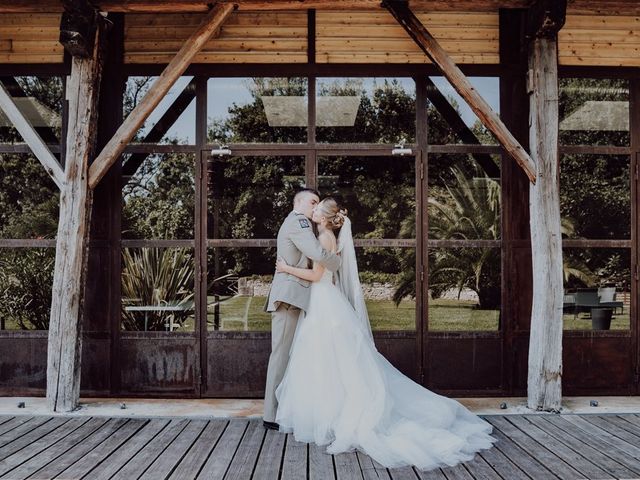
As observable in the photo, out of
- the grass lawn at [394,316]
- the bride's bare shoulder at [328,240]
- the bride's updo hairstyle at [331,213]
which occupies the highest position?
the bride's updo hairstyle at [331,213]

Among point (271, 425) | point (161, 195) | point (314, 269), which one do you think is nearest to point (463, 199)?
point (314, 269)

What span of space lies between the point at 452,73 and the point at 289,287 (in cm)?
208

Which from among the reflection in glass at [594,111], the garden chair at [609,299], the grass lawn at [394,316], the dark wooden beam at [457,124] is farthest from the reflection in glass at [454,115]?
the garden chair at [609,299]

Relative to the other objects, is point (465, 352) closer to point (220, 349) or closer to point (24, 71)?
point (220, 349)

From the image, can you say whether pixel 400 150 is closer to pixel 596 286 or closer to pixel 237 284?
pixel 237 284

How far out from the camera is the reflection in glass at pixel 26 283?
5.21m

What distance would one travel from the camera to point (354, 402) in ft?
12.6

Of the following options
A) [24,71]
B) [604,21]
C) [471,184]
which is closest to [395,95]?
[471,184]

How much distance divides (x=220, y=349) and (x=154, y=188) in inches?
60.7

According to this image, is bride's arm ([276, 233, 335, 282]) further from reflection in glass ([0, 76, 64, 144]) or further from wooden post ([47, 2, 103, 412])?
reflection in glass ([0, 76, 64, 144])

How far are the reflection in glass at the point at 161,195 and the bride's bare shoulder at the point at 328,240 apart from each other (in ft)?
4.85

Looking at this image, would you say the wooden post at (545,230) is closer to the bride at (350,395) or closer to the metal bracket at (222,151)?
the bride at (350,395)

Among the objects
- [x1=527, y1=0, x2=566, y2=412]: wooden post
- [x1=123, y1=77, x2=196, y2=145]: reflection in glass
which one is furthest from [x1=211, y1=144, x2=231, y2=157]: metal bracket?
[x1=527, y1=0, x2=566, y2=412]: wooden post

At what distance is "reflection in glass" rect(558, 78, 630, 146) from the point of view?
17.3ft
